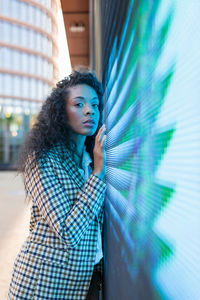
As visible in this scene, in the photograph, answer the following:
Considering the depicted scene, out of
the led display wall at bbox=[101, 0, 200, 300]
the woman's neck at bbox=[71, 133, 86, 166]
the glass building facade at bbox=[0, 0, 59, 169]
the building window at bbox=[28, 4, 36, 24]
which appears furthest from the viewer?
the building window at bbox=[28, 4, 36, 24]

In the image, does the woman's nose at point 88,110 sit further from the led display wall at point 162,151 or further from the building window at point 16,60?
the building window at point 16,60

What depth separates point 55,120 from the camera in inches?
52.9

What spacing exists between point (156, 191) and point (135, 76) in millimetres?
250

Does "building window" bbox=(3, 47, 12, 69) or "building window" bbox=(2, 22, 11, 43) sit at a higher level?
"building window" bbox=(2, 22, 11, 43)

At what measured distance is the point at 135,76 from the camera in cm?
56

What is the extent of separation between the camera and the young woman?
1.10 metres

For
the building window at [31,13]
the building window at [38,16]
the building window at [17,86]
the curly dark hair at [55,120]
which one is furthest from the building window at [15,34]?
the curly dark hair at [55,120]

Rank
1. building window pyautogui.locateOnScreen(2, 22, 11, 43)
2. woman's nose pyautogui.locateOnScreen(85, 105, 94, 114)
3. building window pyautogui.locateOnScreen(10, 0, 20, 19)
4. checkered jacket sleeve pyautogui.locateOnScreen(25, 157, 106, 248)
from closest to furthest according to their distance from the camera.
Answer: checkered jacket sleeve pyautogui.locateOnScreen(25, 157, 106, 248) < woman's nose pyautogui.locateOnScreen(85, 105, 94, 114) < building window pyautogui.locateOnScreen(2, 22, 11, 43) < building window pyautogui.locateOnScreen(10, 0, 20, 19)

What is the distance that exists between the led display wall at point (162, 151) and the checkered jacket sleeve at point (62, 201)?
438mm

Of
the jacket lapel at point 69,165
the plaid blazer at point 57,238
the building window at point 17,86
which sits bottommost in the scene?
the plaid blazer at point 57,238

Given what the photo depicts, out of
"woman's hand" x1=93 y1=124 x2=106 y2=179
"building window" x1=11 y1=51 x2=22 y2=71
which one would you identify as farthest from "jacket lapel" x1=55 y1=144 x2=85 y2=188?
"building window" x1=11 y1=51 x2=22 y2=71

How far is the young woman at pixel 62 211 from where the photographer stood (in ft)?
3.61

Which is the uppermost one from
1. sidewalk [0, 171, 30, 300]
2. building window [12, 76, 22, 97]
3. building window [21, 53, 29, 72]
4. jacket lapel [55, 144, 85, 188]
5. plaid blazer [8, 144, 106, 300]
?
building window [21, 53, 29, 72]

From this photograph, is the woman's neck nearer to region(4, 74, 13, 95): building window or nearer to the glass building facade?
the glass building facade
